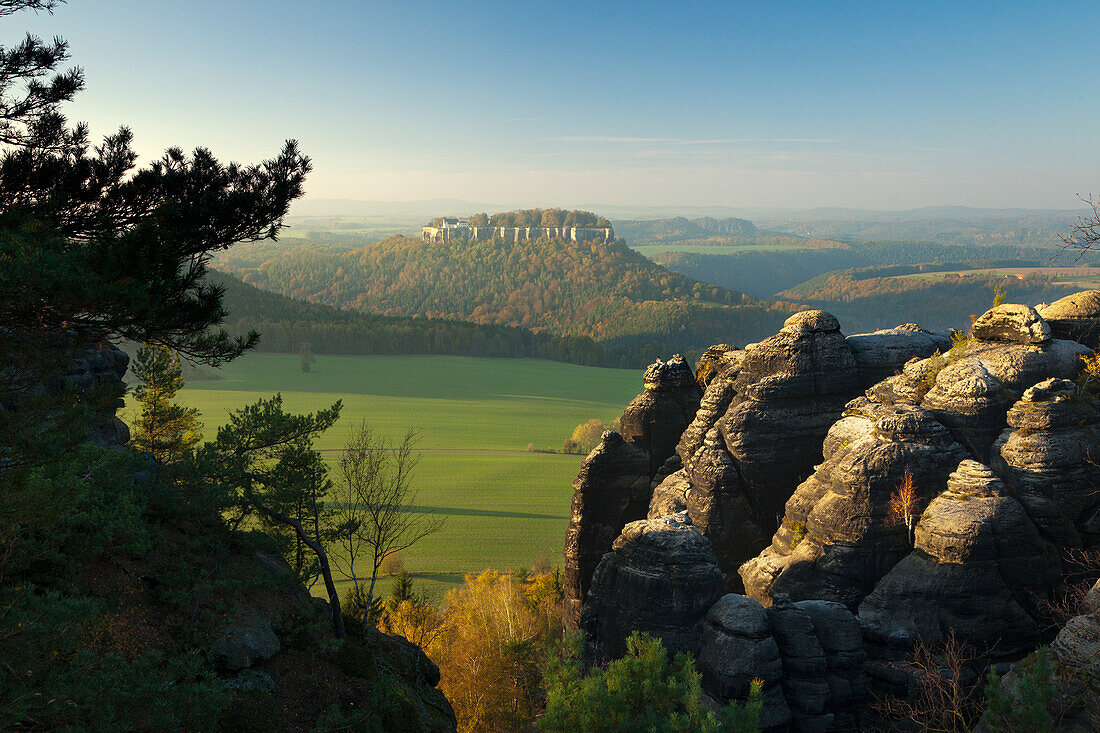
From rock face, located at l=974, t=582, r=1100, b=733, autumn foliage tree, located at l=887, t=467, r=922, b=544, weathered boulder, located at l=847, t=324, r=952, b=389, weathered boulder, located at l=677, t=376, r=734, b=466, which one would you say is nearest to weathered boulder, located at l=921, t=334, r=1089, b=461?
autumn foliage tree, located at l=887, t=467, r=922, b=544

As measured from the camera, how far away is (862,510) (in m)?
24.0

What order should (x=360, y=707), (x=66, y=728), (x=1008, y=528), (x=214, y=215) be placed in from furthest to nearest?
(x=1008, y=528), (x=360, y=707), (x=214, y=215), (x=66, y=728)

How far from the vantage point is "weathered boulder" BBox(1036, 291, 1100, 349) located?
96.0 feet

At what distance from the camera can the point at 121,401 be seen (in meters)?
15.1

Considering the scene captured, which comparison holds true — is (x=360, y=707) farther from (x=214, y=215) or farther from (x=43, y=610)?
(x=214, y=215)

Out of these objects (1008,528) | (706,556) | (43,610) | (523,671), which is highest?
(43,610)

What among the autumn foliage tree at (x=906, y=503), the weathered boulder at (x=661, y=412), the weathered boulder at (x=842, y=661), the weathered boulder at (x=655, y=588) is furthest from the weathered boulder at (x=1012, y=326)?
the weathered boulder at (x=655, y=588)

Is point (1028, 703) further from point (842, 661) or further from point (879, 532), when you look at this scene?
point (879, 532)

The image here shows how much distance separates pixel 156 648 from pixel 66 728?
5729mm

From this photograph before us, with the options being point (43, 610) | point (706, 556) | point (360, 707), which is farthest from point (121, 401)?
point (706, 556)

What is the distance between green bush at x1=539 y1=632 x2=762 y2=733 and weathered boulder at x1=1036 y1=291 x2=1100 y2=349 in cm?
2437

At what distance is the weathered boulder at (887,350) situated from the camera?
3266 centimetres

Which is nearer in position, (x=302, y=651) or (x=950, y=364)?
(x=302, y=651)

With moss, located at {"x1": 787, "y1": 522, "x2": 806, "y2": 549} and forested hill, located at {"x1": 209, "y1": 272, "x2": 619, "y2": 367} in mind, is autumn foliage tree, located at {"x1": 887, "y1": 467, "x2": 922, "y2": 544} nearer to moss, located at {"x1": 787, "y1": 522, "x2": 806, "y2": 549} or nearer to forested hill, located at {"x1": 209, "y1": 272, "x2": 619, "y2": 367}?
moss, located at {"x1": 787, "y1": 522, "x2": 806, "y2": 549}
